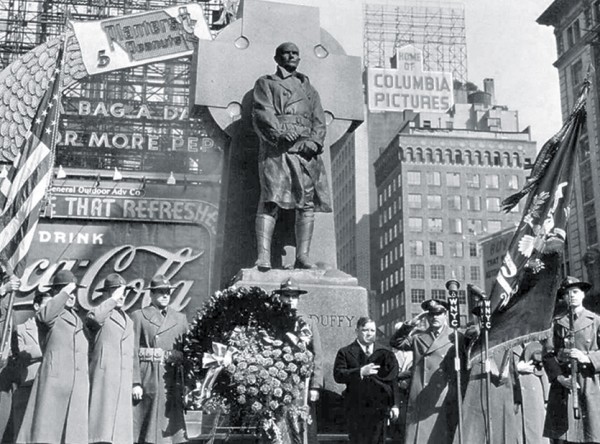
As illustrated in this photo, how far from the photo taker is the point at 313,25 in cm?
1148

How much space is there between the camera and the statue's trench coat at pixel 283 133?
32.0 feet

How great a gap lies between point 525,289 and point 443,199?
8835cm

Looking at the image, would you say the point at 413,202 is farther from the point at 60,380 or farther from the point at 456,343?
the point at 60,380

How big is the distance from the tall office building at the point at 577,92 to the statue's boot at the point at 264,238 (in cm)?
4223

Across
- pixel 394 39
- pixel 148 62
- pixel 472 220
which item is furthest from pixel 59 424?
pixel 394 39

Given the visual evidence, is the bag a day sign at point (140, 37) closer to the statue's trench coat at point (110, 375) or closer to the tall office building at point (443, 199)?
the statue's trench coat at point (110, 375)

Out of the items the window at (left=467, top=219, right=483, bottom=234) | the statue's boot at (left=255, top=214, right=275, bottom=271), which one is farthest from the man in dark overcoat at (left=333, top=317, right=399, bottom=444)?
the window at (left=467, top=219, right=483, bottom=234)

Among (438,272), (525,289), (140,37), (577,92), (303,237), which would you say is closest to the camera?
(525,289)

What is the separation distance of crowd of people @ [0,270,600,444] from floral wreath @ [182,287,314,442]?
268mm

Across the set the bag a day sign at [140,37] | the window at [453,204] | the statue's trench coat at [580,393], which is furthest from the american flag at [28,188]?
the window at [453,204]

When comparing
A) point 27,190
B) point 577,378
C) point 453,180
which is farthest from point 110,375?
point 453,180

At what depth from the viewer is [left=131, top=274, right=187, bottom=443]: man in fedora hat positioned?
795cm

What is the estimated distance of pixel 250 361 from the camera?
7.32 metres

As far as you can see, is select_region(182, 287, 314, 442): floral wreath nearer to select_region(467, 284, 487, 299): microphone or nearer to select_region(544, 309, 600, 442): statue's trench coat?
select_region(467, 284, 487, 299): microphone
